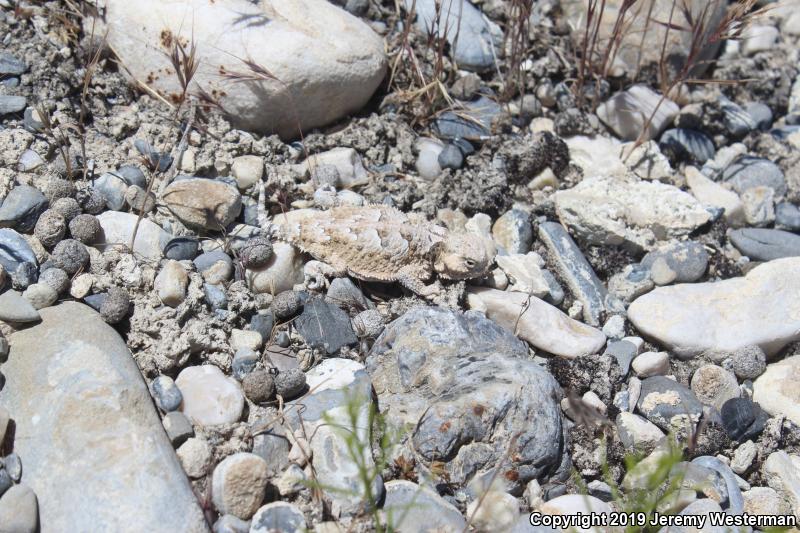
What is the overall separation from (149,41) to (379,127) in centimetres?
156

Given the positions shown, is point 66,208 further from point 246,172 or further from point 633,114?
point 633,114

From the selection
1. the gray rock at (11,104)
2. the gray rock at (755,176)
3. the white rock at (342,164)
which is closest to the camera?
the gray rock at (11,104)

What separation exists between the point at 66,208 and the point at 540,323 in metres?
2.71

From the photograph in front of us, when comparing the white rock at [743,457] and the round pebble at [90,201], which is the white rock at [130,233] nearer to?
the round pebble at [90,201]

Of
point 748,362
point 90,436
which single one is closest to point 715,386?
point 748,362

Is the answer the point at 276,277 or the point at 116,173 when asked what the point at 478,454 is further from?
the point at 116,173

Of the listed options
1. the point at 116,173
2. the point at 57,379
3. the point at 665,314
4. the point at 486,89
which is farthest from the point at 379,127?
the point at 57,379

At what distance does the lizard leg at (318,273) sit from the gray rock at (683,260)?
6.69ft

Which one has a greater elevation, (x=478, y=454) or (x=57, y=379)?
(x=57, y=379)

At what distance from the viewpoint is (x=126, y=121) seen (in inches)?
174

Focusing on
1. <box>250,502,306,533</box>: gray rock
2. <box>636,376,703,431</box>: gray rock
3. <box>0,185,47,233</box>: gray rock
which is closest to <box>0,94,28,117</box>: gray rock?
<box>0,185,47,233</box>: gray rock

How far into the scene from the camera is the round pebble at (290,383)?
3513 millimetres

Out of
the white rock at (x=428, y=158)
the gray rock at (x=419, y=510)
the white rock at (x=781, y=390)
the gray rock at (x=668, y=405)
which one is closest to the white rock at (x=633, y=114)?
the white rock at (x=428, y=158)

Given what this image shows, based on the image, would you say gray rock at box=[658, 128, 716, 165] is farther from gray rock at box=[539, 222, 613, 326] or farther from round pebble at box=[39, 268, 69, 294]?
round pebble at box=[39, 268, 69, 294]
